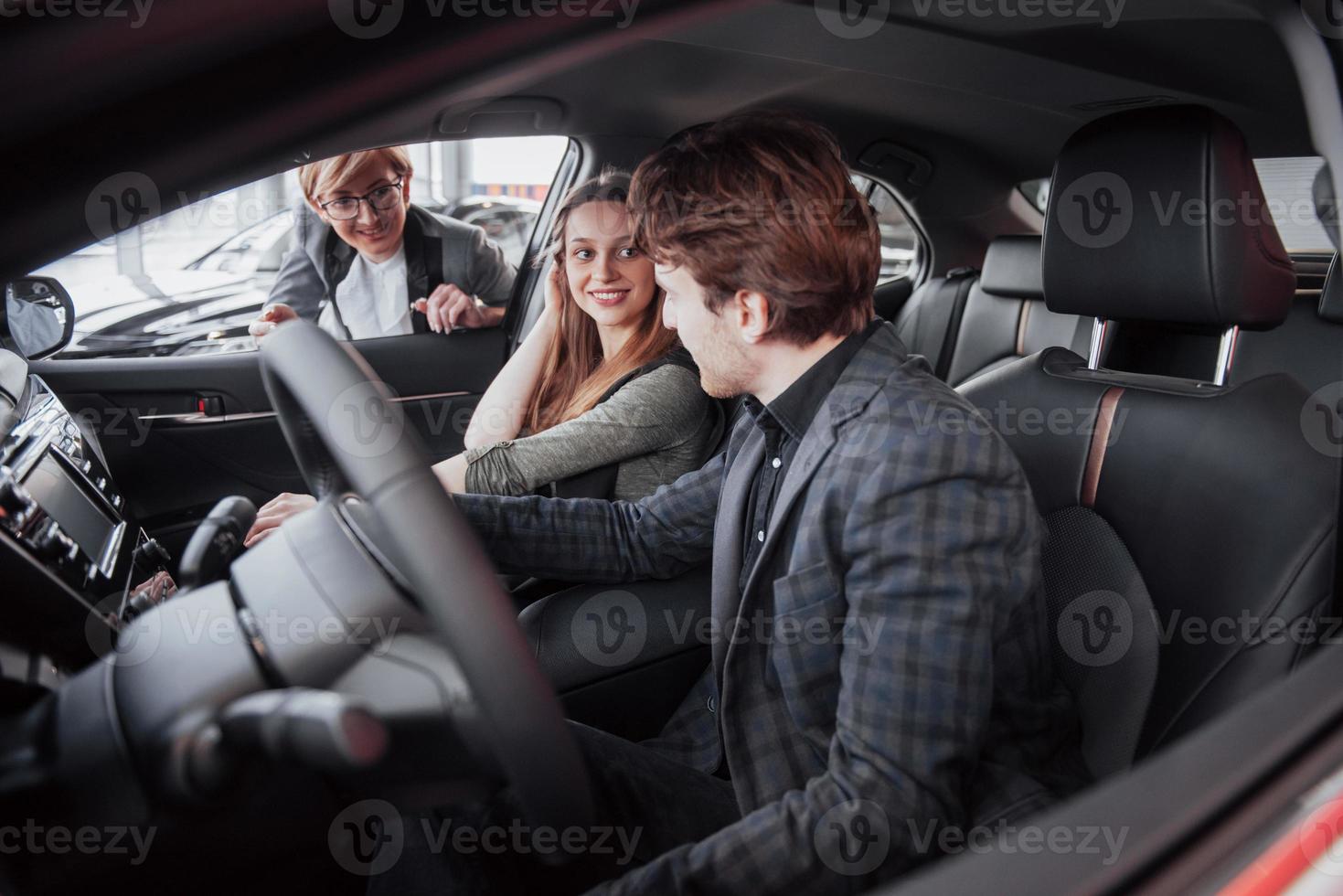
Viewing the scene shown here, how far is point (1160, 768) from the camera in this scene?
653 mm

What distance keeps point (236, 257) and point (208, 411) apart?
45 centimetres

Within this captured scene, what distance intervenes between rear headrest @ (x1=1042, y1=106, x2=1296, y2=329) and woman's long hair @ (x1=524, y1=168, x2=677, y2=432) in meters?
0.82

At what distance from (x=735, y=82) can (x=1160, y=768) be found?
1.81m

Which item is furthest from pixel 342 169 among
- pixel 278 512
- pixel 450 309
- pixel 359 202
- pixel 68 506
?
pixel 68 506

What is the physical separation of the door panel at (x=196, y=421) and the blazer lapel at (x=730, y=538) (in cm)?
117

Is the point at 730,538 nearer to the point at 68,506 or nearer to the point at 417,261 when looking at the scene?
the point at 68,506

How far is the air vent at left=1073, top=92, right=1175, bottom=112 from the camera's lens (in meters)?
2.14

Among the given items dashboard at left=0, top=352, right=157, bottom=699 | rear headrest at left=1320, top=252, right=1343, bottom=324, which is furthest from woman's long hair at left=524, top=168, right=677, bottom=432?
rear headrest at left=1320, top=252, right=1343, bottom=324

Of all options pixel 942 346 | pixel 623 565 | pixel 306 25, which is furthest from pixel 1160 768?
pixel 942 346

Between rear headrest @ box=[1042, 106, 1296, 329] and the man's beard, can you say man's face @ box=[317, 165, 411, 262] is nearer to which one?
the man's beard

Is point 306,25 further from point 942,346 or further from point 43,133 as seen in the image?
point 942,346

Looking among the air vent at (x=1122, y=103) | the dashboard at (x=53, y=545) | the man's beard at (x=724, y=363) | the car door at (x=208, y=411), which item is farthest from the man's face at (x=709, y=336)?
the air vent at (x=1122, y=103)

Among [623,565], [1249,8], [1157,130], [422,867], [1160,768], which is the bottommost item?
[422,867]

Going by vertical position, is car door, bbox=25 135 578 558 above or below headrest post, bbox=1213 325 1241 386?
below
